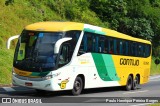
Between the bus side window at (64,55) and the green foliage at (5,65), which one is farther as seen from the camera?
the green foliage at (5,65)

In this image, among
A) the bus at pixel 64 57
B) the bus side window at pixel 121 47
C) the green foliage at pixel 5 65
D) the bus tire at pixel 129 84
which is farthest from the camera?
the bus tire at pixel 129 84

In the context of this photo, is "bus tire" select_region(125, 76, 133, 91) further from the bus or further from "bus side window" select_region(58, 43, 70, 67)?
"bus side window" select_region(58, 43, 70, 67)

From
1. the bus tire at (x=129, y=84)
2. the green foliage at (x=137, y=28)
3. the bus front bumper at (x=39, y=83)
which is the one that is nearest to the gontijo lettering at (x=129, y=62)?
the bus tire at (x=129, y=84)

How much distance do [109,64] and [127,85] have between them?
320cm

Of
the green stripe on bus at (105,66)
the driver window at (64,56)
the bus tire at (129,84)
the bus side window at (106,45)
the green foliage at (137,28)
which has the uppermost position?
the green foliage at (137,28)

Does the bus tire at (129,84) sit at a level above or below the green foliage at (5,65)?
below

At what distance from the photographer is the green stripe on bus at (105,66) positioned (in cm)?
2045

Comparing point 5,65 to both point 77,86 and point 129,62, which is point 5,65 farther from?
point 77,86

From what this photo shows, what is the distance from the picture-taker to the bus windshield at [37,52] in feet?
56.3

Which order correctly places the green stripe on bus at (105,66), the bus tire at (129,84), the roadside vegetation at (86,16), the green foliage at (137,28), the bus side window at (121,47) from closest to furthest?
the green stripe on bus at (105,66), the bus side window at (121,47), the bus tire at (129,84), the roadside vegetation at (86,16), the green foliage at (137,28)

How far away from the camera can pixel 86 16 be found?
151ft

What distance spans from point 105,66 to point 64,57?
422 cm

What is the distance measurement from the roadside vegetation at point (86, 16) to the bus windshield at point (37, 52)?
653cm

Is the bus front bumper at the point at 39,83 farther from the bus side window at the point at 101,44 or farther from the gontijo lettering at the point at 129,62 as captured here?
the gontijo lettering at the point at 129,62
